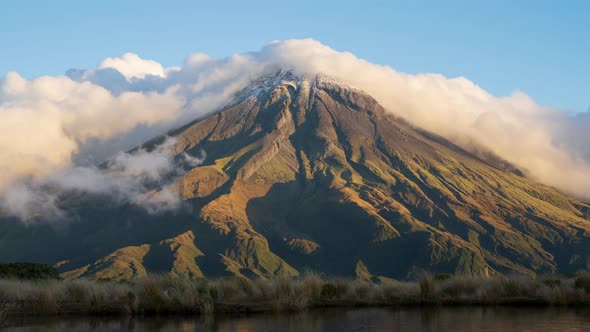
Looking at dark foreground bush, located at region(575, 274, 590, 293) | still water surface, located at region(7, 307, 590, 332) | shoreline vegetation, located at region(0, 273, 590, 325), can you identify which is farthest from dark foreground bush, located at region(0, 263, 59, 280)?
dark foreground bush, located at region(575, 274, 590, 293)

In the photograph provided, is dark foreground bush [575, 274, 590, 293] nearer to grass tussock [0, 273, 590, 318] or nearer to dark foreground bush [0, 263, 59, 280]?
grass tussock [0, 273, 590, 318]

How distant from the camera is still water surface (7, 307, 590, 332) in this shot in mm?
29281

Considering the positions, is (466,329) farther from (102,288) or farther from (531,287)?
(102,288)

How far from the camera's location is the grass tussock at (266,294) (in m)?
35.6

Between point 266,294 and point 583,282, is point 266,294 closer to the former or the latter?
point 266,294

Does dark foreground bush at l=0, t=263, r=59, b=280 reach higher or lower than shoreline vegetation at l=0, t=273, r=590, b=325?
higher

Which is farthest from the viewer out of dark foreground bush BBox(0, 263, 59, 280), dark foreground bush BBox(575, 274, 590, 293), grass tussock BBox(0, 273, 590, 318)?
dark foreground bush BBox(0, 263, 59, 280)

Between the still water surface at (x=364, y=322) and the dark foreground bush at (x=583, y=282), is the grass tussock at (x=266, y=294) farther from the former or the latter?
the still water surface at (x=364, y=322)

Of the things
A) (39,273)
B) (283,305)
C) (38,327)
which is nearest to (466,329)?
(283,305)

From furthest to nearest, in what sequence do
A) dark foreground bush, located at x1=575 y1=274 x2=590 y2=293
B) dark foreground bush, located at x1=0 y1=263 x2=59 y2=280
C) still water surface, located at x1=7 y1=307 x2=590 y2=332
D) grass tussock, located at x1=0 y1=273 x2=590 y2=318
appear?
dark foreground bush, located at x1=0 y1=263 x2=59 y2=280 → dark foreground bush, located at x1=575 y1=274 x2=590 y2=293 → grass tussock, located at x1=0 y1=273 x2=590 y2=318 → still water surface, located at x1=7 y1=307 x2=590 y2=332

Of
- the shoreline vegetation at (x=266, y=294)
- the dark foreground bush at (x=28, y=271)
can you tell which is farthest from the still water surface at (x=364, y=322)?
the dark foreground bush at (x=28, y=271)

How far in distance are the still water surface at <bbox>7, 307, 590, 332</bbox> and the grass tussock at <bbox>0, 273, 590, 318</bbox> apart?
1359 millimetres

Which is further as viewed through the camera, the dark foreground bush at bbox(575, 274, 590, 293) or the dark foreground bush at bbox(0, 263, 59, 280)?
the dark foreground bush at bbox(0, 263, 59, 280)

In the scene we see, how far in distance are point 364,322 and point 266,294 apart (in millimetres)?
7775
